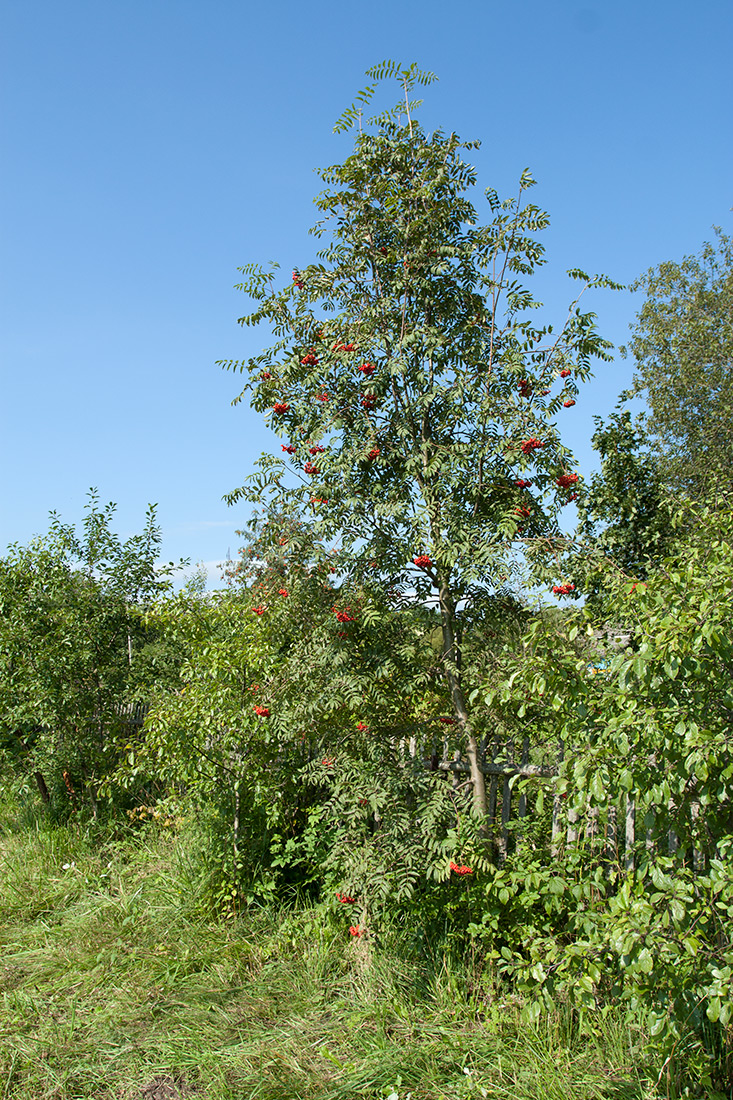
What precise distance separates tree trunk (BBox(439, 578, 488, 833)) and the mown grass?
0.95m

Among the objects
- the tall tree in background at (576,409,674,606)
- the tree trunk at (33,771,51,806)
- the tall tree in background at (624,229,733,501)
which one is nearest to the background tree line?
the tree trunk at (33,771,51,806)

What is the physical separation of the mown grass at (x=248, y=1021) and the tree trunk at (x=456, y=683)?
3.13 feet

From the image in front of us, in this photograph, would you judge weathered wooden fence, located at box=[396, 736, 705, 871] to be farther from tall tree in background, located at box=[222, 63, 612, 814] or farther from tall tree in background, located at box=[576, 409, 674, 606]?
tall tree in background, located at box=[576, 409, 674, 606]

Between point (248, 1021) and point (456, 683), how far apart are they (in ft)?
6.62

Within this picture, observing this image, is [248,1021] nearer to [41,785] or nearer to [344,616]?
[344,616]

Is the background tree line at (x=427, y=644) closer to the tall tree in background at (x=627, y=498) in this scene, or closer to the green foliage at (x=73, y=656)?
the green foliage at (x=73, y=656)

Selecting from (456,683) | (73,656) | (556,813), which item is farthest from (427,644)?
(73,656)

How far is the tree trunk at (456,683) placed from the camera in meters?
4.13

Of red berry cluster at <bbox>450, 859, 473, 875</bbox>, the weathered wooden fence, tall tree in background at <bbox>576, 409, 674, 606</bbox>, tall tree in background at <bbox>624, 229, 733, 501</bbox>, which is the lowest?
red berry cluster at <bbox>450, 859, 473, 875</bbox>

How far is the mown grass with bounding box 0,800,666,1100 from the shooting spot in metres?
3.05

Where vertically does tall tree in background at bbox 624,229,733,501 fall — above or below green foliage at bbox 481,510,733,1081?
above

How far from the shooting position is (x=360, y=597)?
13.8 feet

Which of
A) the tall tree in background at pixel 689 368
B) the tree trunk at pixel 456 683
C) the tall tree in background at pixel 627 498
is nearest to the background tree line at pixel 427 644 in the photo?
the tree trunk at pixel 456 683

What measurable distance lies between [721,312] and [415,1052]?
16.1 m
